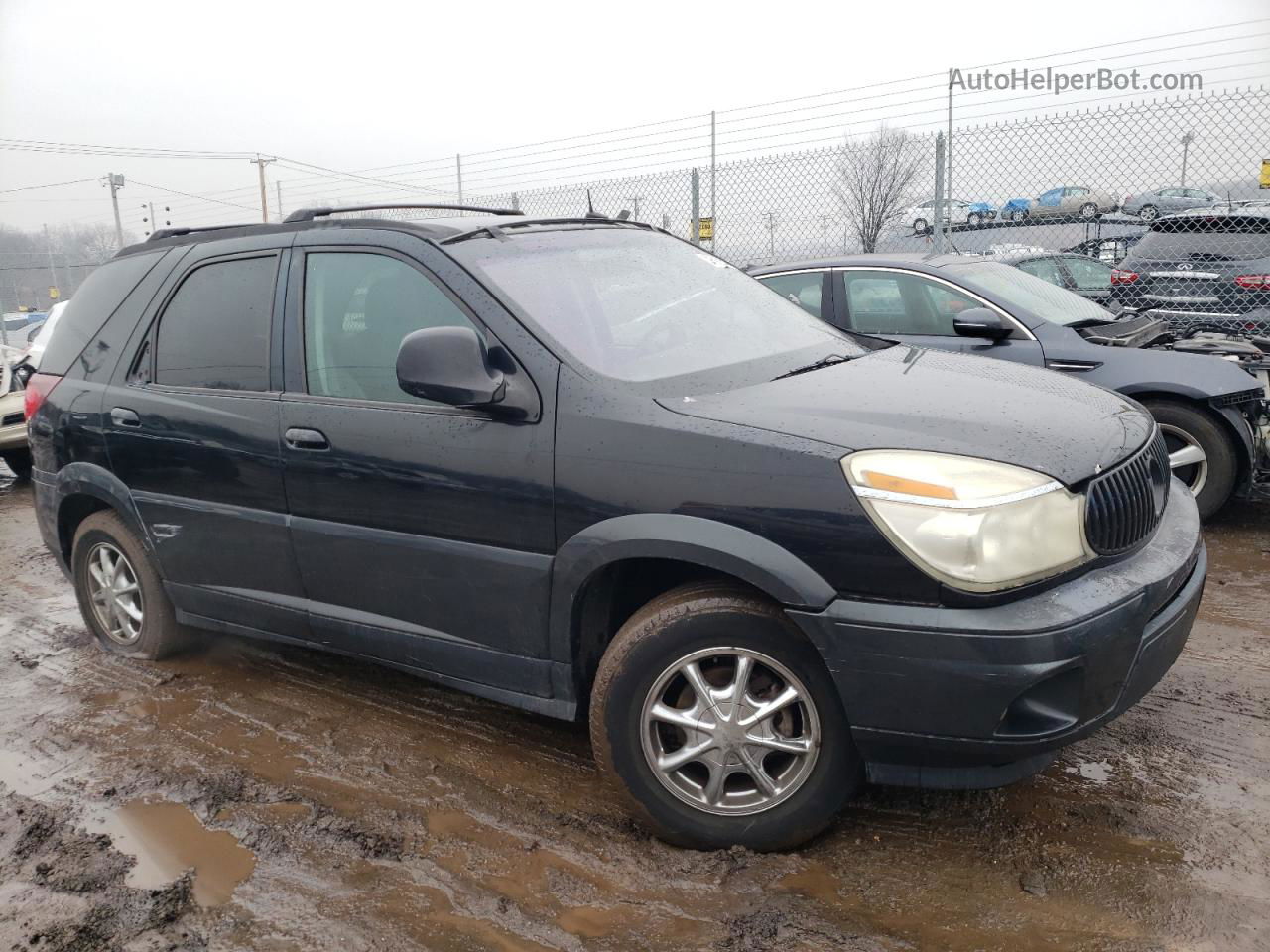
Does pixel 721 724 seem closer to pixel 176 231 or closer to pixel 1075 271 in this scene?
pixel 176 231

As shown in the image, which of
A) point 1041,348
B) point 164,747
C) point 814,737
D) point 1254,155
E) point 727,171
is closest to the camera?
point 814,737

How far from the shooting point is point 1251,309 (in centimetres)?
812

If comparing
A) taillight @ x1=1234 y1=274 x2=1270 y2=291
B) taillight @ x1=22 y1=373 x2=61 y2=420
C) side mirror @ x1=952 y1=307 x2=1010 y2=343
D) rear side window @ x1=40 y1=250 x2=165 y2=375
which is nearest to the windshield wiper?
side mirror @ x1=952 y1=307 x2=1010 y2=343

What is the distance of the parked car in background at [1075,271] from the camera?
8.01 metres

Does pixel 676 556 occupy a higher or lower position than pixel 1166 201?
lower

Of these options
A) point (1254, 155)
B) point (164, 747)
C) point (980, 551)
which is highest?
point (1254, 155)

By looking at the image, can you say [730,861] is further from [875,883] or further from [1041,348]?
[1041,348]

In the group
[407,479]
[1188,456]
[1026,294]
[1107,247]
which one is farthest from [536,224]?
[1107,247]

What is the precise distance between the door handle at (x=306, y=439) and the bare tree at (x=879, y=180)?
7.68 metres

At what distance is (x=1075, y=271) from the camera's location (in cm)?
878

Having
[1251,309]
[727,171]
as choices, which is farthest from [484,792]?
[727,171]

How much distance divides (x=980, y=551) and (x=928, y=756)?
0.54m

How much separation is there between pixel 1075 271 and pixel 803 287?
371 centimetres

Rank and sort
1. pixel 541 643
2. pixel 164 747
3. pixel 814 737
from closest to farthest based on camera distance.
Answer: pixel 814 737 → pixel 541 643 → pixel 164 747
